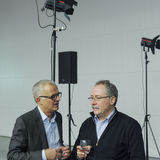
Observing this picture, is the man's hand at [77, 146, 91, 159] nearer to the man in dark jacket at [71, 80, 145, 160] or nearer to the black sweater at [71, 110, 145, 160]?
the man in dark jacket at [71, 80, 145, 160]

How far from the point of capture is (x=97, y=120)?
263 cm

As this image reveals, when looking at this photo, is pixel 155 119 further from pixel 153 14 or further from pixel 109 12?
pixel 109 12

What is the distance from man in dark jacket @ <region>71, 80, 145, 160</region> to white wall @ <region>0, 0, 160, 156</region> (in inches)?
124

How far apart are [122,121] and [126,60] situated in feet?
11.5

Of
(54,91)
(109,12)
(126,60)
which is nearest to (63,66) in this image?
(126,60)

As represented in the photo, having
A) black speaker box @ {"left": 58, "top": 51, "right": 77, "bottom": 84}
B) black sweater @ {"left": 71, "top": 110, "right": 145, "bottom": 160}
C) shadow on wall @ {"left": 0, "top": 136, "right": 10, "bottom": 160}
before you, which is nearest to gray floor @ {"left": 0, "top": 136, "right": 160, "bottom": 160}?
shadow on wall @ {"left": 0, "top": 136, "right": 10, "bottom": 160}

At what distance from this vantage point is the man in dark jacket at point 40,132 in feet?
7.30

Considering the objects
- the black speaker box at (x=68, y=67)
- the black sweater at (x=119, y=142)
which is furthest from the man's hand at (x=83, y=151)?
the black speaker box at (x=68, y=67)

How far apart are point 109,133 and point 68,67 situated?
2393 mm

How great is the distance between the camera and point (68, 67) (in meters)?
4.73

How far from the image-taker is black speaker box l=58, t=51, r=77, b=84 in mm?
4723

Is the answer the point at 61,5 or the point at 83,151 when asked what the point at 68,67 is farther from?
the point at 83,151

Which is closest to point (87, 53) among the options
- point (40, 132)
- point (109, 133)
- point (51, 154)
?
point (109, 133)

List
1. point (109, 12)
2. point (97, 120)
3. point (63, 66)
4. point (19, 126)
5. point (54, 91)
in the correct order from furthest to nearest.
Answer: point (109, 12) < point (63, 66) < point (97, 120) < point (54, 91) < point (19, 126)
